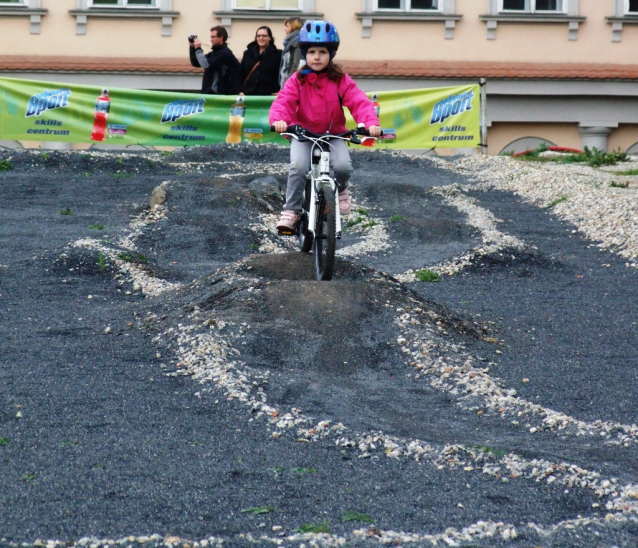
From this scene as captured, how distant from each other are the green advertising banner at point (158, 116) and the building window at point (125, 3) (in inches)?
232

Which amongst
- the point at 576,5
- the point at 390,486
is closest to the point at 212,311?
the point at 390,486

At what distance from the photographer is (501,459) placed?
14.7 feet

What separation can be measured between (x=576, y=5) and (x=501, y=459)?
67.3 feet

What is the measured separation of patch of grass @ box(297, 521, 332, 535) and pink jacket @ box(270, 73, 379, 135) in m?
4.04

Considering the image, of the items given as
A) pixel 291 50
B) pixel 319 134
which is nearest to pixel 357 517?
pixel 319 134

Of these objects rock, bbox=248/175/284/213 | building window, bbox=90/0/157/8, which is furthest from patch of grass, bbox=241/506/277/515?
building window, bbox=90/0/157/8

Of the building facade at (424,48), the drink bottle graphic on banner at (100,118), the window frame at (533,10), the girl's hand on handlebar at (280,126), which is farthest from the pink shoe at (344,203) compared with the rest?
the window frame at (533,10)

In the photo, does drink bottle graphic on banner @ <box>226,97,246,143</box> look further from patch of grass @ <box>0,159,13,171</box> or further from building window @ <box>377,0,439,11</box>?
building window @ <box>377,0,439,11</box>

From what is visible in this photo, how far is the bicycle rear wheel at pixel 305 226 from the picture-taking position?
7465 mm

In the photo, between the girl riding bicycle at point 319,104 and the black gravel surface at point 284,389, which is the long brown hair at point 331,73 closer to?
the girl riding bicycle at point 319,104

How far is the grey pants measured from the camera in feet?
23.8

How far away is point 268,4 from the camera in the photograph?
22.3 m

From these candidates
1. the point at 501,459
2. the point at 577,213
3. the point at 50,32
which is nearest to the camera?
the point at 501,459

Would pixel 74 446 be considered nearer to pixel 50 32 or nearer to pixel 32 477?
pixel 32 477
